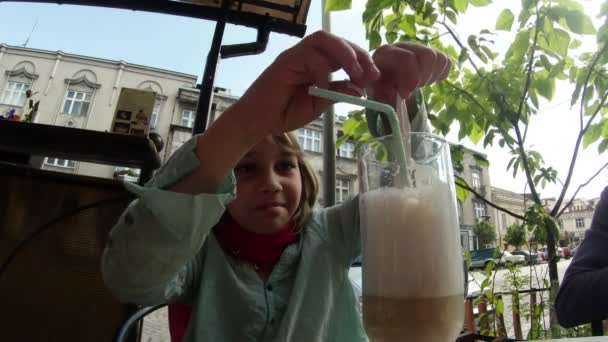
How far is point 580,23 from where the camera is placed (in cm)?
94

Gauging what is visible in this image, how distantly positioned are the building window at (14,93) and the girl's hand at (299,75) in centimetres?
1718

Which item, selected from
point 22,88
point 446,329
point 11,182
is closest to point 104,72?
point 22,88

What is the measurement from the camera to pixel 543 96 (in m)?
1.18

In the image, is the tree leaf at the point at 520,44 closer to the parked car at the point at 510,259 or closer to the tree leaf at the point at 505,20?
the tree leaf at the point at 505,20

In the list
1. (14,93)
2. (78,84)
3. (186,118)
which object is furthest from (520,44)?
(14,93)

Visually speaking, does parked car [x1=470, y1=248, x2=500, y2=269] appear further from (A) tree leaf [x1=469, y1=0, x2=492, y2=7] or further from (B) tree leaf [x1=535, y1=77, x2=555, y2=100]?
(A) tree leaf [x1=469, y1=0, x2=492, y2=7]

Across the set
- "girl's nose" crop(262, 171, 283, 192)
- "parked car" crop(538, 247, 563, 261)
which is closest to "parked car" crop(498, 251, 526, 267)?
"parked car" crop(538, 247, 563, 261)

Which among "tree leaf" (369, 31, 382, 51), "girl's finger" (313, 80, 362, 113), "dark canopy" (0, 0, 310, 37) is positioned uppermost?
"dark canopy" (0, 0, 310, 37)

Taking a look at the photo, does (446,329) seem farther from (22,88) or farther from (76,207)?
(22,88)

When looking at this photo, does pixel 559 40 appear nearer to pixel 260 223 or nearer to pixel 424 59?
pixel 424 59

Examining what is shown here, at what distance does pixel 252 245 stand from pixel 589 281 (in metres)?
1.02

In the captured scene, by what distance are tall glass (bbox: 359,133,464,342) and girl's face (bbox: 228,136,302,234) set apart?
1.16 ft

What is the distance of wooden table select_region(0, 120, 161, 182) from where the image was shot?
2.69ft

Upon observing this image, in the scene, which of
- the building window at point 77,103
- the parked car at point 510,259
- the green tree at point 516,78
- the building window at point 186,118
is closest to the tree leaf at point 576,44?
the green tree at point 516,78
